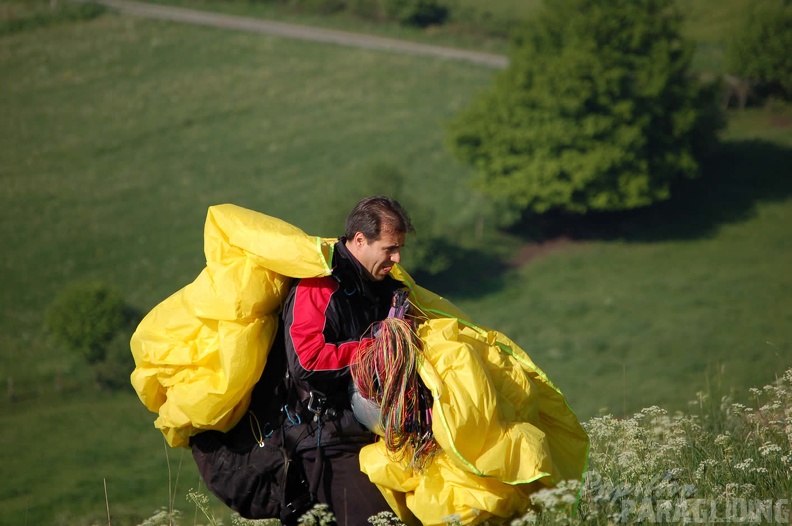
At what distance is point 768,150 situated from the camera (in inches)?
1667

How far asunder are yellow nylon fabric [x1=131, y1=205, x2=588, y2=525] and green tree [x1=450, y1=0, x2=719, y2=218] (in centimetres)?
3382

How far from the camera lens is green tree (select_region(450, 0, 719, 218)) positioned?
3819 centimetres

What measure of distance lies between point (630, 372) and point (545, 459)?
2464 cm

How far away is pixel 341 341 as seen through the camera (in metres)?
4.30

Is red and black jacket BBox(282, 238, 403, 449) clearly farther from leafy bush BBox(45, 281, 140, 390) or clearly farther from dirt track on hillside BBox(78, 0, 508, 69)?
dirt track on hillside BBox(78, 0, 508, 69)

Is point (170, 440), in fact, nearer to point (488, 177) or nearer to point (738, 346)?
point (738, 346)

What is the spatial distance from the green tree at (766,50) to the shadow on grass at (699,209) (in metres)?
3.93

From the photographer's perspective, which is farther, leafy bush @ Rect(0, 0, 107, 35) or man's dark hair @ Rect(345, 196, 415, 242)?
leafy bush @ Rect(0, 0, 107, 35)

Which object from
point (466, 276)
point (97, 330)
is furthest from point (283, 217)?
point (97, 330)

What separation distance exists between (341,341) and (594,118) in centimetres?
3628

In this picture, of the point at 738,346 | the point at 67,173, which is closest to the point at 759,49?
the point at 738,346

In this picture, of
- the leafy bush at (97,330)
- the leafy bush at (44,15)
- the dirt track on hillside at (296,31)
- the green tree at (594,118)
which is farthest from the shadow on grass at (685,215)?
the leafy bush at (44,15)

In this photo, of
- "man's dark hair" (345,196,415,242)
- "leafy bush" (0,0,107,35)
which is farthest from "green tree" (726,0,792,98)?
"man's dark hair" (345,196,415,242)

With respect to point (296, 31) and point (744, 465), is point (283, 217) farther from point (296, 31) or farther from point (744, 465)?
point (744, 465)
